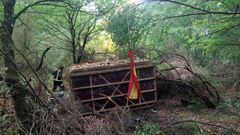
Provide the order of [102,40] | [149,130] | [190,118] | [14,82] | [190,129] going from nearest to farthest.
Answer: [14,82], [149,130], [190,129], [190,118], [102,40]

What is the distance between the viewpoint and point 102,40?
21.9 metres

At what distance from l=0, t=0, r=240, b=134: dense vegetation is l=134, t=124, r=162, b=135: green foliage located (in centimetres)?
3

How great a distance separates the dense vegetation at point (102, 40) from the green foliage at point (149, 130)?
1.1 inches

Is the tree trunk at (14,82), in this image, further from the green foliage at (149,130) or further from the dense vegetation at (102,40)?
the green foliage at (149,130)

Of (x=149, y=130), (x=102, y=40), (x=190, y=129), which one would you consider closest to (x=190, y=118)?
(x=190, y=129)

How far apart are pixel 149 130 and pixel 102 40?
14.0 m

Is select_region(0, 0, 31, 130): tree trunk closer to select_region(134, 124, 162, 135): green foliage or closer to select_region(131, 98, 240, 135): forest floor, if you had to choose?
select_region(134, 124, 162, 135): green foliage

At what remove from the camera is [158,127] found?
343 inches

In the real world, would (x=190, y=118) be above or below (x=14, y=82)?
below

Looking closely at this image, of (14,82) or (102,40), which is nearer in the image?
(14,82)

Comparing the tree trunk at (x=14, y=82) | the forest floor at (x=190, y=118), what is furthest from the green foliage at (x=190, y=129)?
the tree trunk at (x=14, y=82)

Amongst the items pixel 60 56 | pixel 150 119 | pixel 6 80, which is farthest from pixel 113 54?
pixel 6 80

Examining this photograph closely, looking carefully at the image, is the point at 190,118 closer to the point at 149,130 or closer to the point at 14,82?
the point at 149,130

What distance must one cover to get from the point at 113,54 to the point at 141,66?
6.34 metres
